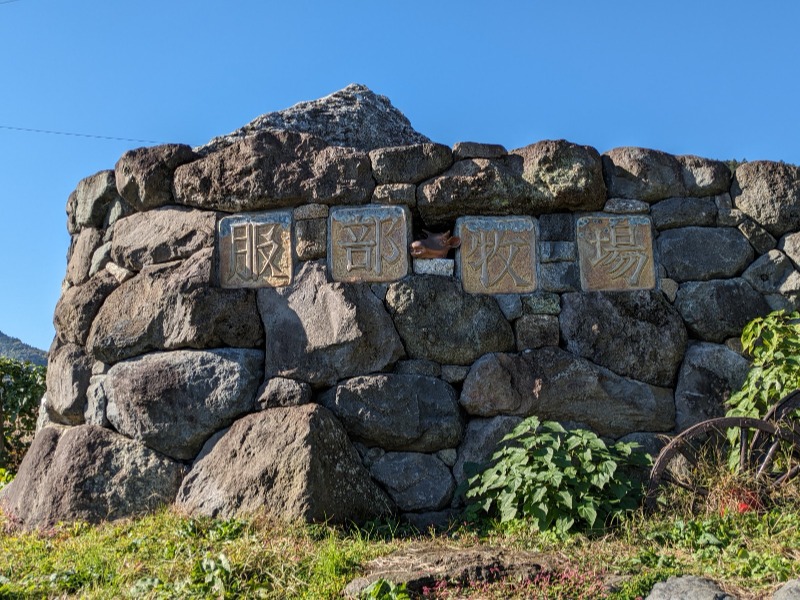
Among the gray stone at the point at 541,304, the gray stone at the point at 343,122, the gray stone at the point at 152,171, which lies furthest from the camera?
the gray stone at the point at 343,122

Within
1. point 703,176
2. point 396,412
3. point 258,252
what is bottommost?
point 396,412

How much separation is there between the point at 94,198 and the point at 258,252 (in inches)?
54.0

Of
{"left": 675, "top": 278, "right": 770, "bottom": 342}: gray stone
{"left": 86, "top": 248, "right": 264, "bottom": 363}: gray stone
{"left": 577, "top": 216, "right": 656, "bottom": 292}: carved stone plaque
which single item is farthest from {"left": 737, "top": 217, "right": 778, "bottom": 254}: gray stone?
{"left": 86, "top": 248, "right": 264, "bottom": 363}: gray stone

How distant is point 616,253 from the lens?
500 centimetres

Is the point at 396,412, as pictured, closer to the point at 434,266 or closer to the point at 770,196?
the point at 434,266

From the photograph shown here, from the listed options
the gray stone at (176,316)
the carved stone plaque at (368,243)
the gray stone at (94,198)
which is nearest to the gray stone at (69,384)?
the gray stone at (176,316)

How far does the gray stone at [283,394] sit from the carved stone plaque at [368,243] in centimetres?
69

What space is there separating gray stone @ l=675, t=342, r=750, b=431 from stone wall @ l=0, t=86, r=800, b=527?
0.04 ft

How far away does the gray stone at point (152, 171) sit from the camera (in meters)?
5.21

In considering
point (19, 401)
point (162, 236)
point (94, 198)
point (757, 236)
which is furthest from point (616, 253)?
point (19, 401)

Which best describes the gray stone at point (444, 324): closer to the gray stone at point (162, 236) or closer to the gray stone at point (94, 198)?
the gray stone at point (162, 236)

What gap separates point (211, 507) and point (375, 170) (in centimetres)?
218

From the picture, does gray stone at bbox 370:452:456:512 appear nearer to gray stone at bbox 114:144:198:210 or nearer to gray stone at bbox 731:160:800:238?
gray stone at bbox 114:144:198:210

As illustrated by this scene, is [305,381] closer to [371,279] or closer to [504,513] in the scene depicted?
[371,279]
